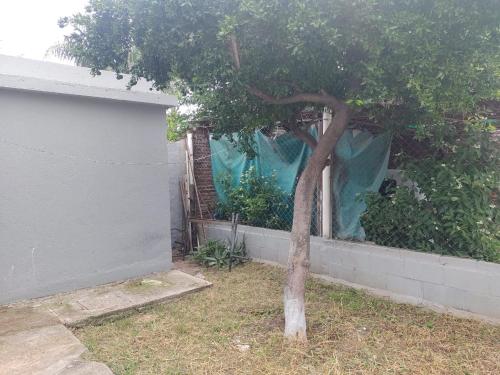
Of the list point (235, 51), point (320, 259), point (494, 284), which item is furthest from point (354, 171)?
point (235, 51)

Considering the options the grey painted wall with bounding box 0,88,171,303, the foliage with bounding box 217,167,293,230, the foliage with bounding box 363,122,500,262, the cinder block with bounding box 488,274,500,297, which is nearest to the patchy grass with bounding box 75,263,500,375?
the cinder block with bounding box 488,274,500,297

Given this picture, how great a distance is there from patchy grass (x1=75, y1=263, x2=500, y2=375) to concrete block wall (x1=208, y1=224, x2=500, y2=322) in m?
0.14

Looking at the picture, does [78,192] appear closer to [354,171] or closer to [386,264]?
[354,171]

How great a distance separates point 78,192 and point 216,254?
2.15 meters

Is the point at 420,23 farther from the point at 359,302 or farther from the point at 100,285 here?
the point at 100,285

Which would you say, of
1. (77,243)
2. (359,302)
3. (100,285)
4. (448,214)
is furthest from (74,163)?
(448,214)

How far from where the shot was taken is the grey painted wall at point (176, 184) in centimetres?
655

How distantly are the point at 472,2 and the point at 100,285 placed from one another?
4.63 meters

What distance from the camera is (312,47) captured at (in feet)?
9.09

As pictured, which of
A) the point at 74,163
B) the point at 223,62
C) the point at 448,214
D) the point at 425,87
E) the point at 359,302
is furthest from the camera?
the point at 74,163

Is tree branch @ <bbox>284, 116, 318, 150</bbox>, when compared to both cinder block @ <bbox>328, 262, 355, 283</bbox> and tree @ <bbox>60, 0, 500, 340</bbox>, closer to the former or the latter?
tree @ <bbox>60, 0, 500, 340</bbox>

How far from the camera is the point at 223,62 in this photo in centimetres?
296

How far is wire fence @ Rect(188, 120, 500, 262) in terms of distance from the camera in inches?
135

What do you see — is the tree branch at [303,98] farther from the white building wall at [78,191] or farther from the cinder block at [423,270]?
the white building wall at [78,191]
